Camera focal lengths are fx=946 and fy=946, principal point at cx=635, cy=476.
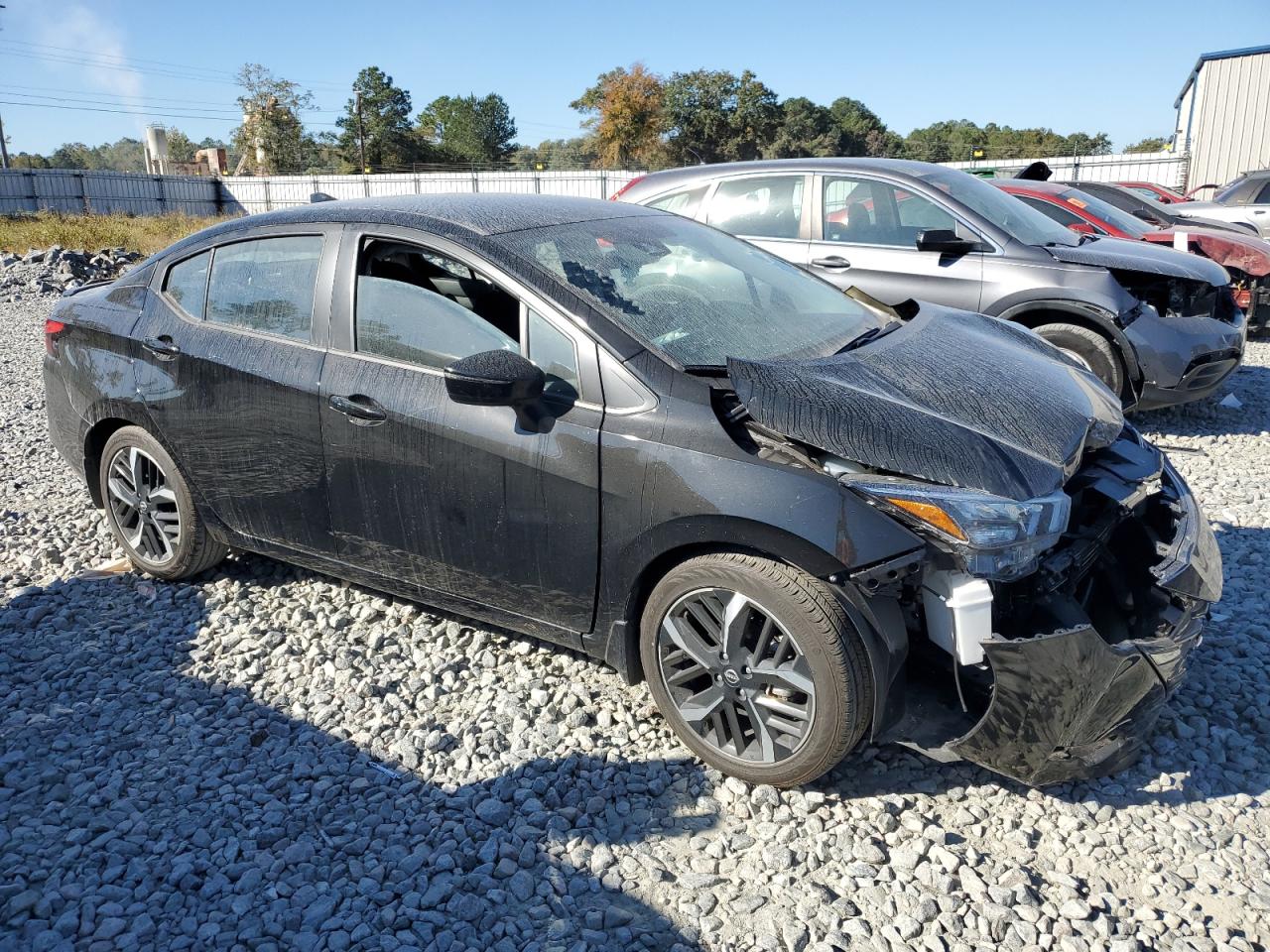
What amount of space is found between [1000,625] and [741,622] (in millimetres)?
735

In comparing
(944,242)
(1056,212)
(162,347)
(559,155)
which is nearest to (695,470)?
(162,347)

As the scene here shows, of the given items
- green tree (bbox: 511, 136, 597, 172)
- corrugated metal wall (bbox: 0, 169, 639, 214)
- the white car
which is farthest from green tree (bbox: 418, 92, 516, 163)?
the white car

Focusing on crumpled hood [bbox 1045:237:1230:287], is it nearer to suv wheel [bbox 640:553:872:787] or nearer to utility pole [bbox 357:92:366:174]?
suv wheel [bbox 640:553:872:787]

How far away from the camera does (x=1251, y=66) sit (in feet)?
94.5

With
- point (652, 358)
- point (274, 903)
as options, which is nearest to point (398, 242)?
point (652, 358)

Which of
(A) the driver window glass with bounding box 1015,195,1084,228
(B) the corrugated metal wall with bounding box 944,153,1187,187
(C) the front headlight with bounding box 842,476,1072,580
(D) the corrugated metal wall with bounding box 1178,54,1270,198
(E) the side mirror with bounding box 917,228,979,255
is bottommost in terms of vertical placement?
Result: (C) the front headlight with bounding box 842,476,1072,580

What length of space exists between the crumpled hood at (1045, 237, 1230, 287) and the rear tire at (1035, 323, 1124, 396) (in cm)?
47

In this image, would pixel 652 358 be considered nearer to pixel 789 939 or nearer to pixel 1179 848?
pixel 789 939

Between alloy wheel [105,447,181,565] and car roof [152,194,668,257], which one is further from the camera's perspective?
alloy wheel [105,447,181,565]

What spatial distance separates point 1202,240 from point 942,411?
25.9 feet

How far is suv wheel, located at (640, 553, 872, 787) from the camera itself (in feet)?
8.68

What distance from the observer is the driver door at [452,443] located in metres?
3.04

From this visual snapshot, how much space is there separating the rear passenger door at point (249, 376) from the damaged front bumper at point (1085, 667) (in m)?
2.46

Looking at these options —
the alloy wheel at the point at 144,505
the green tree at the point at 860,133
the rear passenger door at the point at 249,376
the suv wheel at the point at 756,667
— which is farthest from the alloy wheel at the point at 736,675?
the green tree at the point at 860,133
